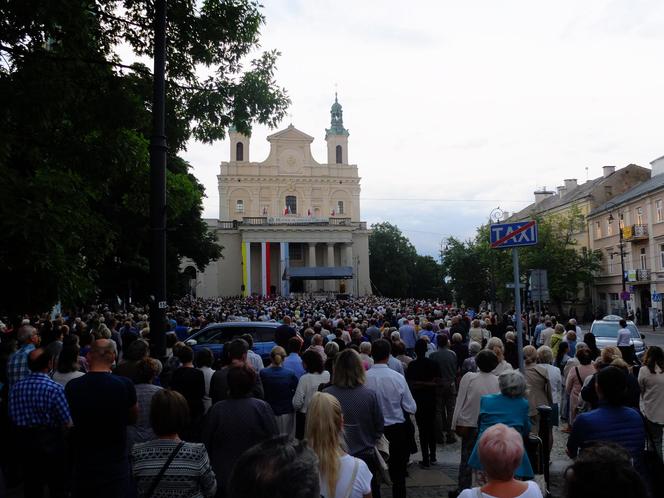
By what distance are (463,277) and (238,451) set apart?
5466 centimetres

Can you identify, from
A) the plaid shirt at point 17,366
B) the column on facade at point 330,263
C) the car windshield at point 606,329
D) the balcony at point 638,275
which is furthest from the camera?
the column on facade at point 330,263

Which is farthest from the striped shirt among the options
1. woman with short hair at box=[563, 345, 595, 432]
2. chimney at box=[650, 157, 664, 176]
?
chimney at box=[650, 157, 664, 176]

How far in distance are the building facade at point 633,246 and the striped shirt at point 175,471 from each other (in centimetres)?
3952

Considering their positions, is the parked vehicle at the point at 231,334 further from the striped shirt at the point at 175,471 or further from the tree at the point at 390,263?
the tree at the point at 390,263

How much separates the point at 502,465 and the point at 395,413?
334 cm

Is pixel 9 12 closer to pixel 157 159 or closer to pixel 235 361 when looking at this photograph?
pixel 157 159

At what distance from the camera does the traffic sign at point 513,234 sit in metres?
8.53

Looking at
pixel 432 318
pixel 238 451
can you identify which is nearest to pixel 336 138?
pixel 432 318

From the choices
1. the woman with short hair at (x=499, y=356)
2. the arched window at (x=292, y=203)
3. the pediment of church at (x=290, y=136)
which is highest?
the pediment of church at (x=290, y=136)

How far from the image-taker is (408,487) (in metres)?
7.42

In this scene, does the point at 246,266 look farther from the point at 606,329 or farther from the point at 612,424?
the point at 612,424

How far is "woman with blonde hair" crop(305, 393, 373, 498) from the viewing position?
3.46 metres

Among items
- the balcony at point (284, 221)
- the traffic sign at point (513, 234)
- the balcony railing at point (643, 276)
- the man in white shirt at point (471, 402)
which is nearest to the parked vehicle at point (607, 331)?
the traffic sign at point (513, 234)

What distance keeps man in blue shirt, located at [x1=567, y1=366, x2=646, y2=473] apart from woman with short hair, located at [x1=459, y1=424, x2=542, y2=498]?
5.63ft
